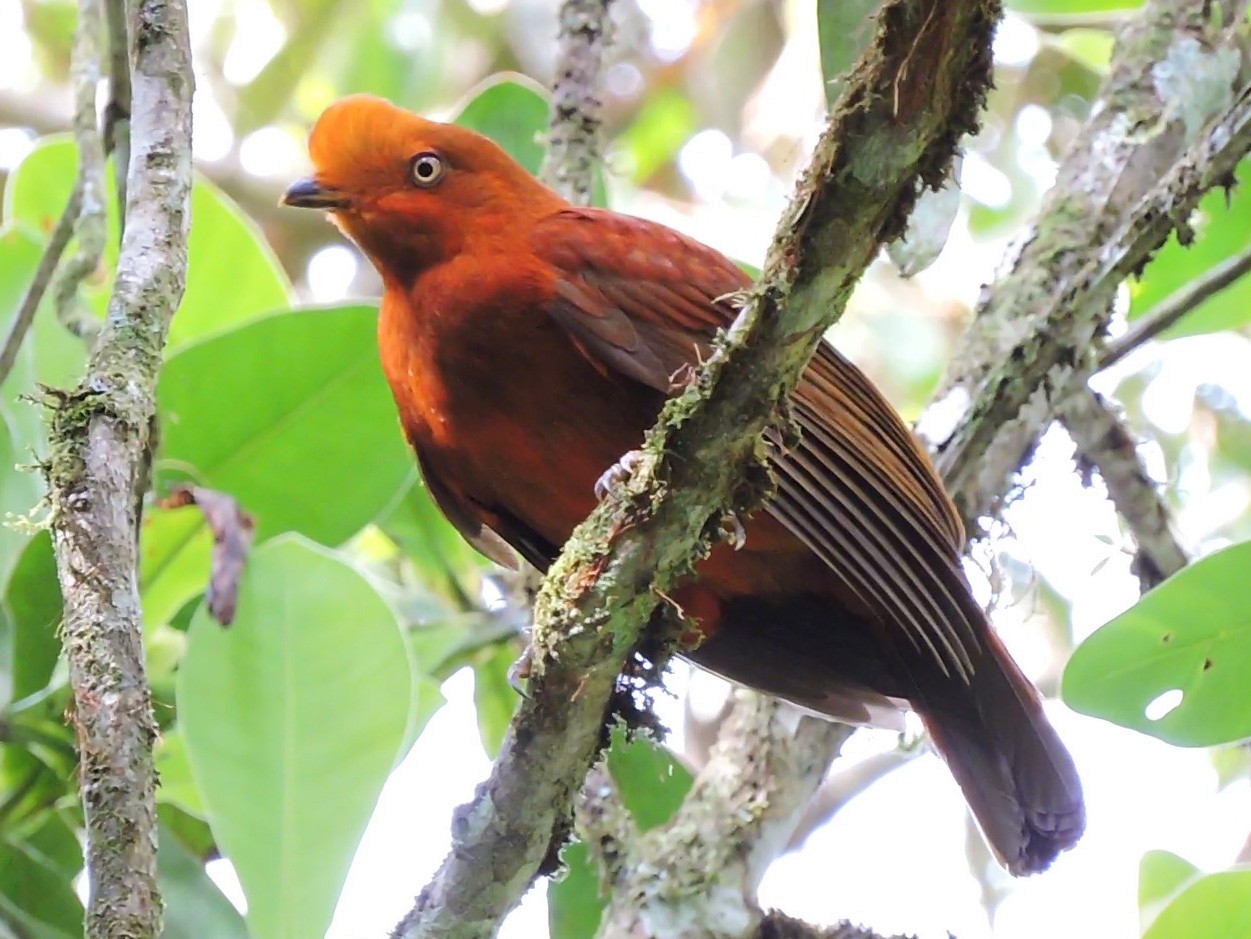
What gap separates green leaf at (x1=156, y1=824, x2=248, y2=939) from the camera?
248 cm

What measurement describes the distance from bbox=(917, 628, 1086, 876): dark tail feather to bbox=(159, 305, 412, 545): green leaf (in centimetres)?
130

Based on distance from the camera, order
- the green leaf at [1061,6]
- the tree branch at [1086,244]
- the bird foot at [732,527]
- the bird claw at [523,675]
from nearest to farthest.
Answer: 1. the bird foot at [732,527]
2. the bird claw at [523,675]
3. the tree branch at [1086,244]
4. the green leaf at [1061,6]

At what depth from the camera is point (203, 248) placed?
321 cm

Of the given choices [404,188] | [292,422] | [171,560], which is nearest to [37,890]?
[171,560]

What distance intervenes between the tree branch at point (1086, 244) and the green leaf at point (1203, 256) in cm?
25

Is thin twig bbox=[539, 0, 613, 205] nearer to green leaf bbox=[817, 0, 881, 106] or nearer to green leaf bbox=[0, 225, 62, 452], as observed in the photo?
green leaf bbox=[817, 0, 881, 106]

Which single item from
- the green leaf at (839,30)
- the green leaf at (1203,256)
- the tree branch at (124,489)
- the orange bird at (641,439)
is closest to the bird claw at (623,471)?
the orange bird at (641,439)

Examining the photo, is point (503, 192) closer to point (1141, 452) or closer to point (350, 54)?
point (1141, 452)

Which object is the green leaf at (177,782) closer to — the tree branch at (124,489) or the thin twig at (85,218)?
the thin twig at (85,218)

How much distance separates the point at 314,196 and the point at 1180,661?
196 cm

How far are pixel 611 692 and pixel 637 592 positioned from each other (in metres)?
0.20

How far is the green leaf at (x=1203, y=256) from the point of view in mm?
3334

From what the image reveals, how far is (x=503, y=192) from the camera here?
310 centimetres

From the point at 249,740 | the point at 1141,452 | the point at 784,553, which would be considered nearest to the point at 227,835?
the point at 249,740
